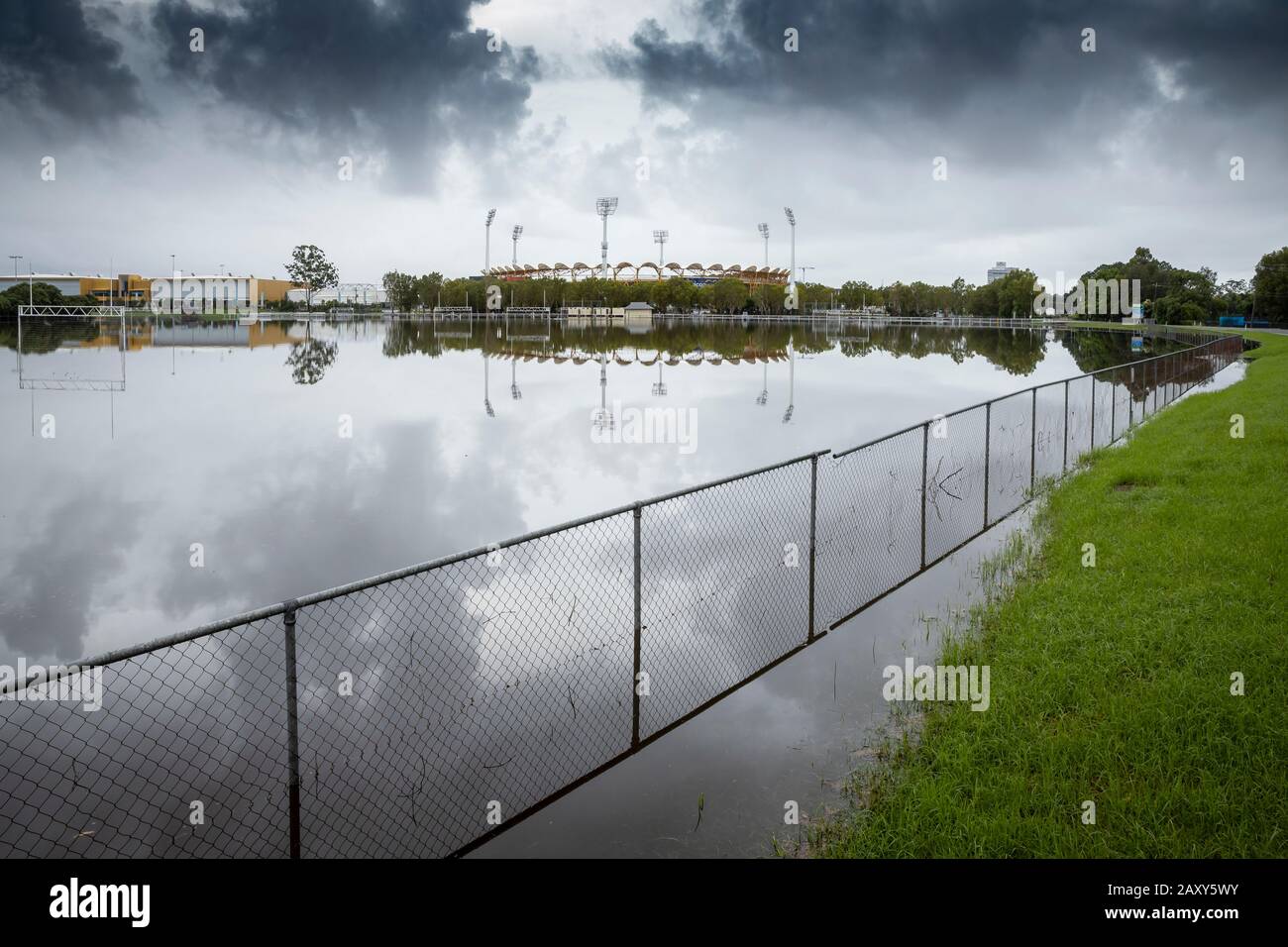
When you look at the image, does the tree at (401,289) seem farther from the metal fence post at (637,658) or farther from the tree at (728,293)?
the metal fence post at (637,658)

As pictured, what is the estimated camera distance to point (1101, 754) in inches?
244

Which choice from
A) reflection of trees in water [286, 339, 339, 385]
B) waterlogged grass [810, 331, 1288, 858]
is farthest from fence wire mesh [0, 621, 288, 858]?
reflection of trees in water [286, 339, 339, 385]

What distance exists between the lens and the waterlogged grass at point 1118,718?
5406 mm

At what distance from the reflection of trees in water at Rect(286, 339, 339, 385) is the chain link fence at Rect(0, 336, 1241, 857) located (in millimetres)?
26102

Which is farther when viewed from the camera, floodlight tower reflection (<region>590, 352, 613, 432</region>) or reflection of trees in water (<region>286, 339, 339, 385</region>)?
reflection of trees in water (<region>286, 339, 339, 385</region>)

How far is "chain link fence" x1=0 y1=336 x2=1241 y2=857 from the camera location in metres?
5.93

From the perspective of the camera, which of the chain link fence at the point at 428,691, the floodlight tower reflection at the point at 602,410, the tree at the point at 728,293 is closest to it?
the chain link fence at the point at 428,691

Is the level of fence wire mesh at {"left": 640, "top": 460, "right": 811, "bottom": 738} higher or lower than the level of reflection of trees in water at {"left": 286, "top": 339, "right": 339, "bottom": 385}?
lower

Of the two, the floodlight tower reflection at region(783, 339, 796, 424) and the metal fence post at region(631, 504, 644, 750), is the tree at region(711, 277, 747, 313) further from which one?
the metal fence post at region(631, 504, 644, 750)

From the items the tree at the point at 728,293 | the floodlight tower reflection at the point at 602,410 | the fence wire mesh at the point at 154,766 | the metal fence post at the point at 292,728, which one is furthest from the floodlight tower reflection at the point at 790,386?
the tree at the point at 728,293

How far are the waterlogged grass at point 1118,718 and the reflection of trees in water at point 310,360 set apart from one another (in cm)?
2948

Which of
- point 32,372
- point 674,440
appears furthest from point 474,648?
point 32,372

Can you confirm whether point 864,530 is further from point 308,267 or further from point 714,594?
point 308,267
